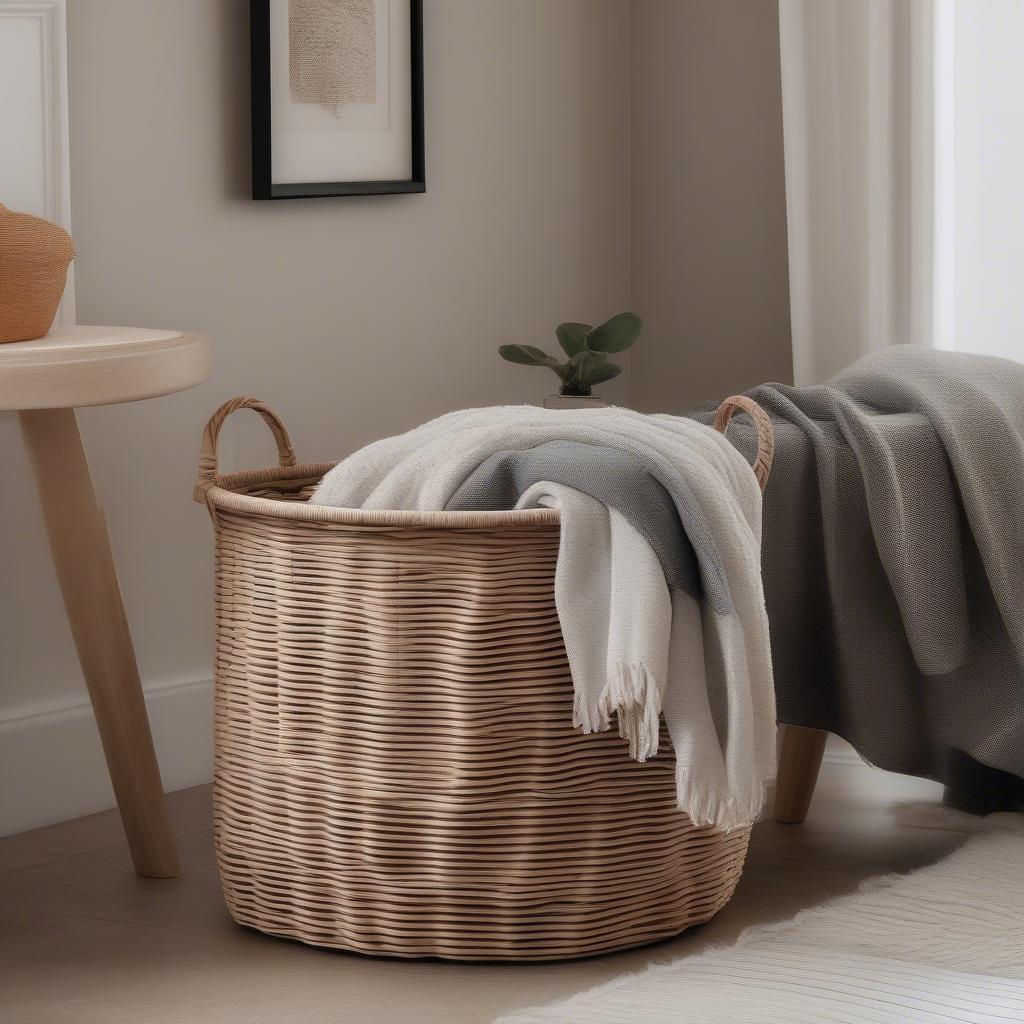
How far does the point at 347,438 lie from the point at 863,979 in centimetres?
Result: 120

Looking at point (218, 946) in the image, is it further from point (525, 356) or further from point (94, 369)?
point (525, 356)

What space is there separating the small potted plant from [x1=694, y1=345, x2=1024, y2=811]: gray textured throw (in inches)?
20.1

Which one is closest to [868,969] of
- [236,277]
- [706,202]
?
[236,277]

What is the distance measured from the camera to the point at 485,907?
1.43 metres

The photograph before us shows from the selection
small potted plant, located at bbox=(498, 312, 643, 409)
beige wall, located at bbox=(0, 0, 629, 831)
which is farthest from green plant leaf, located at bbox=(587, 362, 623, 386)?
beige wall, located at bbox=(0, 0, 629, 831)

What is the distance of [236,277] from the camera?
6.97 ft

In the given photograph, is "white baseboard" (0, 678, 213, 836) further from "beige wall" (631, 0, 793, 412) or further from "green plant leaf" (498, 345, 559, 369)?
"beige wall" (631, 0, 793, 412)

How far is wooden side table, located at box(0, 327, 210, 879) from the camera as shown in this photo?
58.7 inches

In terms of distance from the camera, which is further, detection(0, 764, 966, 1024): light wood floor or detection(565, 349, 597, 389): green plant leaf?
detection(565, 349, 597, 389): green plant leaf

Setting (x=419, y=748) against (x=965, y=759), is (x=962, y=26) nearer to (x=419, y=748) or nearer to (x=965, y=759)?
(x=965, y=759)

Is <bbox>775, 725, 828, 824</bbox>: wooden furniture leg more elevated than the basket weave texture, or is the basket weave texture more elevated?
the basket weave texture

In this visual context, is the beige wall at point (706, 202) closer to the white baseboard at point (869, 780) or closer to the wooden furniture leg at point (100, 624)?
the white baseboard at point (869, 780)

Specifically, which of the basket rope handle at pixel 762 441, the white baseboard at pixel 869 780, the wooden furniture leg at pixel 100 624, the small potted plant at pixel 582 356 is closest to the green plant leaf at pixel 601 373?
the small potted plant at pixel 582 356

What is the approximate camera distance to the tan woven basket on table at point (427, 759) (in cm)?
137
